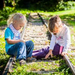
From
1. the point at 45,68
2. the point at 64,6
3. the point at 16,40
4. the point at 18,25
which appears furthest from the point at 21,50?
the point at 64,6

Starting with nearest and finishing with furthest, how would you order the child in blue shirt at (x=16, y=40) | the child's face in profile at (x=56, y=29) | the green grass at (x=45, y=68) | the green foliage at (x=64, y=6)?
the green grass at (x=45, y=68), the child in blue shirt at (x=16, y=40), the child's face in profile at (x=56, y=29), the green foliage at (x=64, y=6)

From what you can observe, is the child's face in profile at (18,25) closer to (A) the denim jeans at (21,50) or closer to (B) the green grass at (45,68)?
(A) the denim jeans at (21,50)

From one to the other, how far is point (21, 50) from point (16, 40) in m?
0.27

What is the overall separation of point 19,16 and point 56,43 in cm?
124

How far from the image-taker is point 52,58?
16.4 feet

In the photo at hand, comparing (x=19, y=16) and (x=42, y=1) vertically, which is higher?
(x=19, y=16)

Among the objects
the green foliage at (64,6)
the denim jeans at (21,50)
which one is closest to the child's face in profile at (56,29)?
the denim jeans at (21,50)

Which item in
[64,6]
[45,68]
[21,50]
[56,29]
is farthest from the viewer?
[64,6]

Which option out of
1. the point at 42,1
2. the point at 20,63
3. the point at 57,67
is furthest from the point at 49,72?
the point at 42,1

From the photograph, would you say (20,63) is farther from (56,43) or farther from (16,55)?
(56,43)

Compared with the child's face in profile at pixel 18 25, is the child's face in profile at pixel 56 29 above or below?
below

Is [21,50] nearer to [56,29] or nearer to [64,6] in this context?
[56,29]

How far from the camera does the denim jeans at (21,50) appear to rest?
4.51 m

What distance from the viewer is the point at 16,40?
4.59 metres
